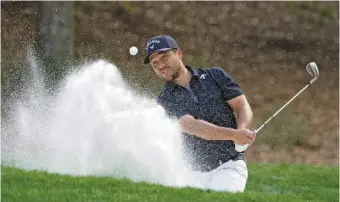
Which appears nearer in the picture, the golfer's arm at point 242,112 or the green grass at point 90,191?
the green grass at point 90,191

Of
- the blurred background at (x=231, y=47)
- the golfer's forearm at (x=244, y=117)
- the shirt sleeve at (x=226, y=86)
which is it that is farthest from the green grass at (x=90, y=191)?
the blurred background at (x=231, y=47)

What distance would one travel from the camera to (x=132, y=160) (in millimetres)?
6164

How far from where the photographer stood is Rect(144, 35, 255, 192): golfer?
590cm

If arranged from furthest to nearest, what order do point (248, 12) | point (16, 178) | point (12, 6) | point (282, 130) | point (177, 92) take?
1. point (248, 12)
2. point (12, 6)
3. point (282, 130)
4. point (177, 92)
5. point (16, 178)

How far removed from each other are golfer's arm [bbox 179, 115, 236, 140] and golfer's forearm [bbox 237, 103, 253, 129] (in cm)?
27

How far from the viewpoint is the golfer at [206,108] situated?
590cm

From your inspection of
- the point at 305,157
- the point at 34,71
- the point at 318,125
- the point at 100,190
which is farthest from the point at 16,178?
the point at 318,125

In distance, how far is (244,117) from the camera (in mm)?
5961

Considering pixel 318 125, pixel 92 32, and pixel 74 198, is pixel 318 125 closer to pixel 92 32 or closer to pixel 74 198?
pixel 92 32

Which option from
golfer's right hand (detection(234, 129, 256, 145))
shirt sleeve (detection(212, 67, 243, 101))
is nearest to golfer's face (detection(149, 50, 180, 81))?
shirt sleeve (detection(212, 67, 243, 101))

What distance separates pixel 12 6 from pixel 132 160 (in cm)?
1081

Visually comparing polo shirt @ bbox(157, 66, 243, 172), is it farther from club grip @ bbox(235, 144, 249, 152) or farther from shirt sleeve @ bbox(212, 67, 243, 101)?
club grip @ bbox(235, 144, 249, 152)

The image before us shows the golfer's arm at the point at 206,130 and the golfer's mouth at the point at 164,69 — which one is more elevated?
the golfer's mouth at the point at 164,69

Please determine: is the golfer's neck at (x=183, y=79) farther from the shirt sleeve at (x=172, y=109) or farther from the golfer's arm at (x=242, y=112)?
the golfer's arm at (x=242, y=112)
